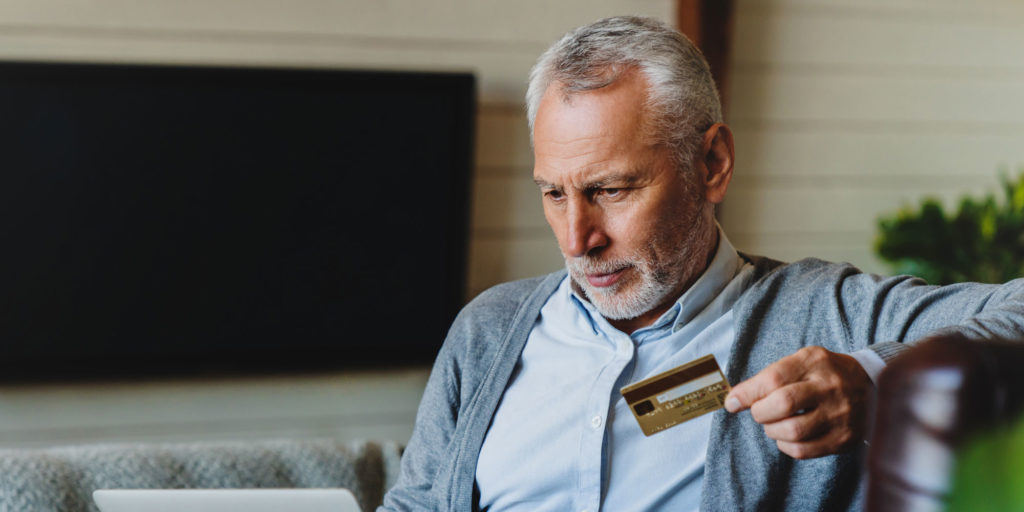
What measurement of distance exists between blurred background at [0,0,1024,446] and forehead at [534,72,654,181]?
128 cm

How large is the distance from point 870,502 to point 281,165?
2.17m

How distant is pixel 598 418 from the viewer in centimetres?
125

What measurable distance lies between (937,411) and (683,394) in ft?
1.60

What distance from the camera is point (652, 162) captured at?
1.29 m

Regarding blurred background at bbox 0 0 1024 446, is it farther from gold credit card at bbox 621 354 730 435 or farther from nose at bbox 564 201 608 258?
gold credit card at bbox 621 354 730 435

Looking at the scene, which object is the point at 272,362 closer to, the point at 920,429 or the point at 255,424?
the point at 255,424

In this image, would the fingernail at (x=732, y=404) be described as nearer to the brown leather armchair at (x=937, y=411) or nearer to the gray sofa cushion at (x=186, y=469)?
the brown leather armchair at (x=937, y=411)

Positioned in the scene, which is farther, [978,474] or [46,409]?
[46,409]

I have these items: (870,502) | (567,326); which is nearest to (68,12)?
(567,326)

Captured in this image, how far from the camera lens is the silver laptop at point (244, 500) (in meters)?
1.03

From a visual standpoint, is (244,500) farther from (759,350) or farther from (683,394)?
(759,350)

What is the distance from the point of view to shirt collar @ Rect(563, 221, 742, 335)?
4.34 feet

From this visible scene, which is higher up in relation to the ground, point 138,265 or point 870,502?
point 870,502

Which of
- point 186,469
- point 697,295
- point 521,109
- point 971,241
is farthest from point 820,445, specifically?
point 971,241
